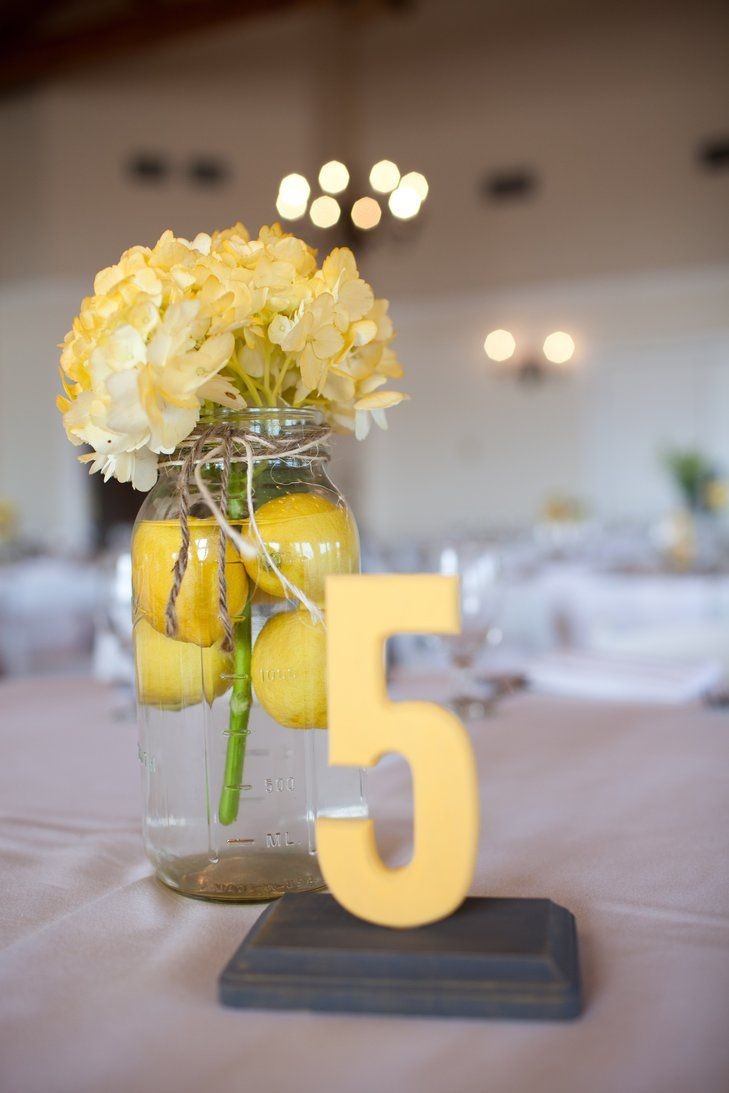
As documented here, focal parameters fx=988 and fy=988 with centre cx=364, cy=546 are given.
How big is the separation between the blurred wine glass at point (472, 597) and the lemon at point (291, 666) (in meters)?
0.56

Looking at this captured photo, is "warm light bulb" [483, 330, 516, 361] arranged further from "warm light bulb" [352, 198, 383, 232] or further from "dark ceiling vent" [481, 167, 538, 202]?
"dark ceiling vent" [481, 167, 538, 202]

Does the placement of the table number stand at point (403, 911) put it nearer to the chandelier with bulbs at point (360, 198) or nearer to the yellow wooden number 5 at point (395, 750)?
the yellow wooden number 5 at point (395, 750)

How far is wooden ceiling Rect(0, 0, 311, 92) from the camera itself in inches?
317

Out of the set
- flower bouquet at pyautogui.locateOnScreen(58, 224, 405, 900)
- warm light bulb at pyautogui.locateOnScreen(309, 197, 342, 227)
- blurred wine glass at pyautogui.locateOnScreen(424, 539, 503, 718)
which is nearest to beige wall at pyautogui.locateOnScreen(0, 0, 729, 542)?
warm light bulb at pyautogui.locateOnScreen(309, 197, 342, 227)

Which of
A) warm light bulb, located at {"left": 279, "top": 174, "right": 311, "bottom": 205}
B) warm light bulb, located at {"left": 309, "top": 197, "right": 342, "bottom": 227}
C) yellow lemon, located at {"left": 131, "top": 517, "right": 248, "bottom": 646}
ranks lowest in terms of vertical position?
yellow lemon, located at {"left": 131, "top": 517, "right": 248, "bottom": 646}

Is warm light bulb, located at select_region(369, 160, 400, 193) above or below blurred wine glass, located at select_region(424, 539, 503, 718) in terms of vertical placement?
above

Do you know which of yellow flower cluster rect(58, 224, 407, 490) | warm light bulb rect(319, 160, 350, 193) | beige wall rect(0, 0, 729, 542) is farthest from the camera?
beige wall rect(0, 0, 729, 542)

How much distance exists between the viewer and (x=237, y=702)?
70cm

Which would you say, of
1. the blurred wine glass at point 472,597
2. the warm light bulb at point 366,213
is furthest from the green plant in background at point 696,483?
the blurred wine glass at point 472,597

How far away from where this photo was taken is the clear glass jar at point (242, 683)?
0.68 m

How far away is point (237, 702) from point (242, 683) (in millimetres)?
14

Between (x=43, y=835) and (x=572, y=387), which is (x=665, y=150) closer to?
(x=572, y=387)

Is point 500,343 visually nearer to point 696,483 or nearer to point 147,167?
point 696,483

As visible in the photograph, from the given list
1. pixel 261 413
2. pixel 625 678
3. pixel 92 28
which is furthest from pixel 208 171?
pixel 261 413
